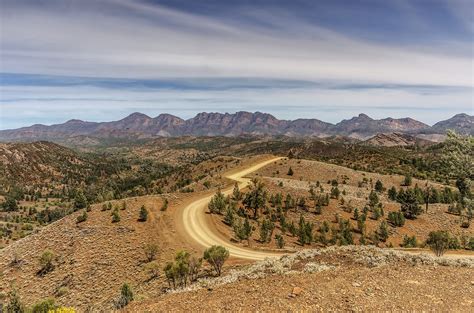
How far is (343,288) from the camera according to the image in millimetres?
16234

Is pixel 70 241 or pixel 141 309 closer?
pixel 141 309

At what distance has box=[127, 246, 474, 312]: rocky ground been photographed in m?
14.7

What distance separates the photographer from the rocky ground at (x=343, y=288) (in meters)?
14.7

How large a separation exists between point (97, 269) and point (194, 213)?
1612 cm

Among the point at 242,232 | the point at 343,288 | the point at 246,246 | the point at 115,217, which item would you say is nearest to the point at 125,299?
the point at 343,288

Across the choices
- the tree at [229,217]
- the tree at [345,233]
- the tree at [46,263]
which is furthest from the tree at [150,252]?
the tree at [345,233]

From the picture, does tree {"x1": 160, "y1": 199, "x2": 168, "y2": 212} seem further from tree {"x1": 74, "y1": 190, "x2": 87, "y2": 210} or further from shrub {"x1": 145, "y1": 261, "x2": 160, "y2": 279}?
tree {"x1": 74, "y1": 190, "x2": 87, "y2": 210}

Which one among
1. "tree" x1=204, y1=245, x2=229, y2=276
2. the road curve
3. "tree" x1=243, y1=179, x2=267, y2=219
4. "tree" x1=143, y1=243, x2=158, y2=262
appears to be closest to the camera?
"tree" x1=204, y1=245, x2=229, y2=276

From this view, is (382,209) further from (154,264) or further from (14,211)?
(14,211)

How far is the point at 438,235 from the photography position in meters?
31.0

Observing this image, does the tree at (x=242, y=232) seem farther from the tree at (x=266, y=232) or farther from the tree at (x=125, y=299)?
the tree at (x=125, y=299)

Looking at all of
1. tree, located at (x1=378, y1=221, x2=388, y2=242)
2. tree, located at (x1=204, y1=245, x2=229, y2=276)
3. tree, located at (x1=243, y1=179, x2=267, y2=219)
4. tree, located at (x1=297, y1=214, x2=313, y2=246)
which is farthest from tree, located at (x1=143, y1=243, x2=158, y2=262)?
tree, located at (x1=378, y1=221, x2=388, y2=242)

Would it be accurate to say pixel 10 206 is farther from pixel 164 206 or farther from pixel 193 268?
pixel 193 268

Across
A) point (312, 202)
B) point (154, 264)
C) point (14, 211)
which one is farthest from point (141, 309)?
point (14, 211)
